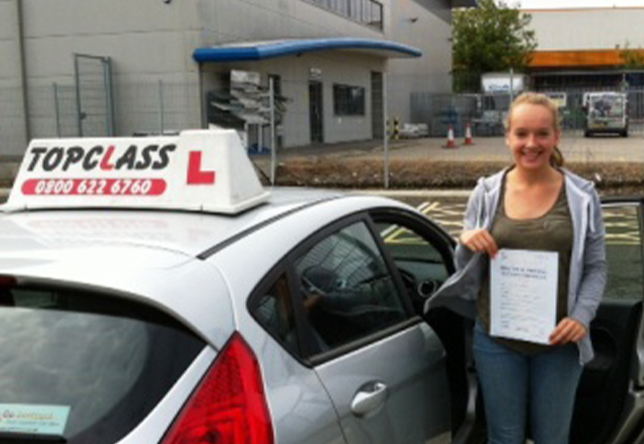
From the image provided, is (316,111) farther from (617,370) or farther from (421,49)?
(617,370)

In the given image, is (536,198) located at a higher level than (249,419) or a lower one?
higher

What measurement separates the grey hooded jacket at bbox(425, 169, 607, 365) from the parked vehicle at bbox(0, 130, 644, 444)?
0.28 m

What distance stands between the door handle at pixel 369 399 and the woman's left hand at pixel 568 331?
620mm

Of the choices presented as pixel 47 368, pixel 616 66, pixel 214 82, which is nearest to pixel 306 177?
pixel 214 82

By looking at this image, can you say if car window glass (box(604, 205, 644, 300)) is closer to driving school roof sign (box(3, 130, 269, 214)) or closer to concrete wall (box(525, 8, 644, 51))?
driving school roof sign (box(3, 130, 269, 214))

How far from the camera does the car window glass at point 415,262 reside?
3.60 metres

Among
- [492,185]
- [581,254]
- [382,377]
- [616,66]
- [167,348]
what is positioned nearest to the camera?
[167,348]

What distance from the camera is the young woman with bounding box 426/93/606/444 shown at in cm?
269

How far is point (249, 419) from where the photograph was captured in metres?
1.87

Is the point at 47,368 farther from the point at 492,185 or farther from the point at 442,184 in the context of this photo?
the point at 442,184

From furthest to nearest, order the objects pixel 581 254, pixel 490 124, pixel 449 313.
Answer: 1. pixel 490 124
2. pixel 449 313
3. pixel 581 254

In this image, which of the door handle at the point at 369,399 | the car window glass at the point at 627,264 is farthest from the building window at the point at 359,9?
the door handle at the point at 369,399

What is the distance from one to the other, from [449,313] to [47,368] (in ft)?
5.91

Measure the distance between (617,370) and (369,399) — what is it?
136 cm
